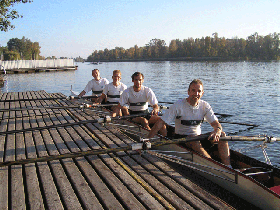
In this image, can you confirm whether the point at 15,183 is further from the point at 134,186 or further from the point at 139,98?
the point at 139,98

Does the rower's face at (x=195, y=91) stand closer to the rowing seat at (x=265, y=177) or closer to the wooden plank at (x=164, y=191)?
the rowing seat at (x=265, y=177)

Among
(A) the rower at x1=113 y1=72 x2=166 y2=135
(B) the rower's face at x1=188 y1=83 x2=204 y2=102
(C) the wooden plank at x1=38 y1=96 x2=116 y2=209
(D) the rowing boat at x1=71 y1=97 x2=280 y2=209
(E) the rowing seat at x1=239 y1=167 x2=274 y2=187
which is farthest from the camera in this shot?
(A) the rower at x1=113 y1=72 x2=166 y2=135

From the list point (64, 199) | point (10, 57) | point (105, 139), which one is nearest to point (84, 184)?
point (64, 199)

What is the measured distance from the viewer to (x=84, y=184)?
4527 millimetres

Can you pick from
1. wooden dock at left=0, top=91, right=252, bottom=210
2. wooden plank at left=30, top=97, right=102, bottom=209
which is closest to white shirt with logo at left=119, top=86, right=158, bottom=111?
wooden dock at left=0, top=91, right=252, bottom=210

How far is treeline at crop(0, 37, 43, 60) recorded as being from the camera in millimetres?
94469

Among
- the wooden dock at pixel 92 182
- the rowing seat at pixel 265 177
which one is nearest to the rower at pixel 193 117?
the rowing seat at pixel 265 177

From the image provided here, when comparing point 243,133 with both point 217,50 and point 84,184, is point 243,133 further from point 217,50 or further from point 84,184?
point 217,50

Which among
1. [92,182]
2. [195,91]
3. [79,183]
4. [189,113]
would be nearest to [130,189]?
[92,182]

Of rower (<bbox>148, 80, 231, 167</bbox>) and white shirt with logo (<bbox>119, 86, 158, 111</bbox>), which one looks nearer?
rower (<bbox>148, 80, 231, 167</bbox>)

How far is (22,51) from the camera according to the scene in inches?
5561

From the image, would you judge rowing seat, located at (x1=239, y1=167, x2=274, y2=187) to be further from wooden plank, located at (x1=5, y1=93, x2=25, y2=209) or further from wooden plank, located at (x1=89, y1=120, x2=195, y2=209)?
wooden plank, located at (x1=5, y1=93, x2=25, y2=209)

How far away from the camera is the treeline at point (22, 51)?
310 feet

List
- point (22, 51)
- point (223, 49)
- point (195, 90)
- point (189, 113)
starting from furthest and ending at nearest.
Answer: point (223, 49), point (22, 51), point (189, 113), point (195, 90)
